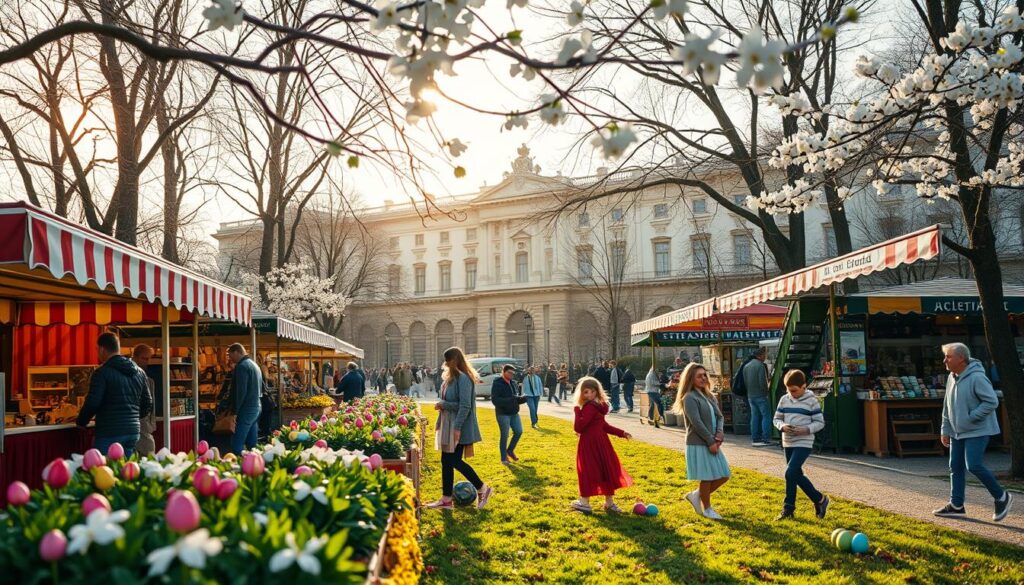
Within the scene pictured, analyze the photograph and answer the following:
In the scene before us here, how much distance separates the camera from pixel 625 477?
953cm

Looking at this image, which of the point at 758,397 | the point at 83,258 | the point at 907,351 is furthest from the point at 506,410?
the point at 83,258

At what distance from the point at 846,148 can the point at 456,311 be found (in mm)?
66062

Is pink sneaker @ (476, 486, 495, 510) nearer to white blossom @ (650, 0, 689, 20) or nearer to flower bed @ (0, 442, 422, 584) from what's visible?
flower bed @ (0, 442, 422, 584)

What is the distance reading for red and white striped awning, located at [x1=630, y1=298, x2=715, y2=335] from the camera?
17844 millimetres

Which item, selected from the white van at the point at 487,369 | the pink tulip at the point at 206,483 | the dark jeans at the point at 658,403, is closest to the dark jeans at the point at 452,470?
the pink tulip at the point at 206,483

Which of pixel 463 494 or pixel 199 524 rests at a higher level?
pixel 199 524

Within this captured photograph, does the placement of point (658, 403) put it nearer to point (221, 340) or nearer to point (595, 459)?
point (221, 340)

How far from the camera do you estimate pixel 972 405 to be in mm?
8453

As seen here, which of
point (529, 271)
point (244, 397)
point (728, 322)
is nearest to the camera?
point (244, 397)

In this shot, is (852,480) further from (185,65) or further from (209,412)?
(185,65)

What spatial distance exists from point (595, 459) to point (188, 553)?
732 centimetres

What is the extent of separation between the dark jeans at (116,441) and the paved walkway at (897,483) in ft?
24.5

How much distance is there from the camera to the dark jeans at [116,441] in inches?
315

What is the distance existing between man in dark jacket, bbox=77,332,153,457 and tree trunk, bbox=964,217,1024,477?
31.4 feet
